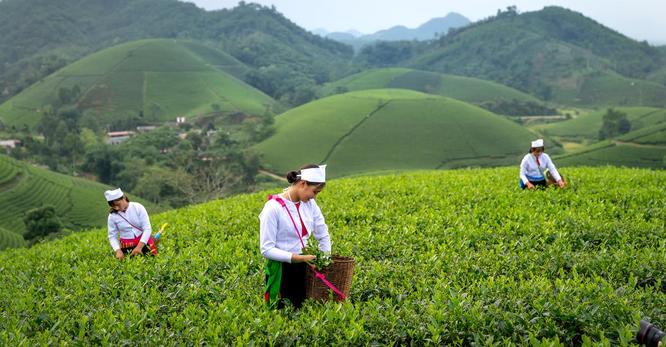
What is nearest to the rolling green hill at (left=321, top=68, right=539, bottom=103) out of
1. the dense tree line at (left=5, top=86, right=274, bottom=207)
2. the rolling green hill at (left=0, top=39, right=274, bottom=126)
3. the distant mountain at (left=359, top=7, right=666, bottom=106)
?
the distant mountain at (left=359, top=7, right=666, bottom=106)

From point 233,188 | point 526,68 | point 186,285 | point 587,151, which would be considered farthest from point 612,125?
point 186,285

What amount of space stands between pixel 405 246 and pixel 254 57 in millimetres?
169240

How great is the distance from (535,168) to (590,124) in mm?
91738

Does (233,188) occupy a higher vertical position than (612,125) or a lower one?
lower

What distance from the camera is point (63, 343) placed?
4.95m

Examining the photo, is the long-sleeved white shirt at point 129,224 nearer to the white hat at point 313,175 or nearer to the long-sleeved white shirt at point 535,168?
the white hat at point 313,175

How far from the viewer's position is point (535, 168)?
1127 cm

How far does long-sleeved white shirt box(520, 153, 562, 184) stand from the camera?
11.0 metres

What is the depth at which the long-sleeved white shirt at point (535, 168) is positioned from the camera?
36.2ft

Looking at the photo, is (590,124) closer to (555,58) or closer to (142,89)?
(555,58)

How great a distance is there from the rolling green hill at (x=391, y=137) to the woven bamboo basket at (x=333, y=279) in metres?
64.4

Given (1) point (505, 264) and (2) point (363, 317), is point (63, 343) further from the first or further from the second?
(1) point (505, 264)

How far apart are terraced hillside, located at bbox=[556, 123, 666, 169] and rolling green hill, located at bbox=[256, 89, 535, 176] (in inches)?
431

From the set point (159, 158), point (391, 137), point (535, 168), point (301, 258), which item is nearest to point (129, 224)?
point (301, 258)
